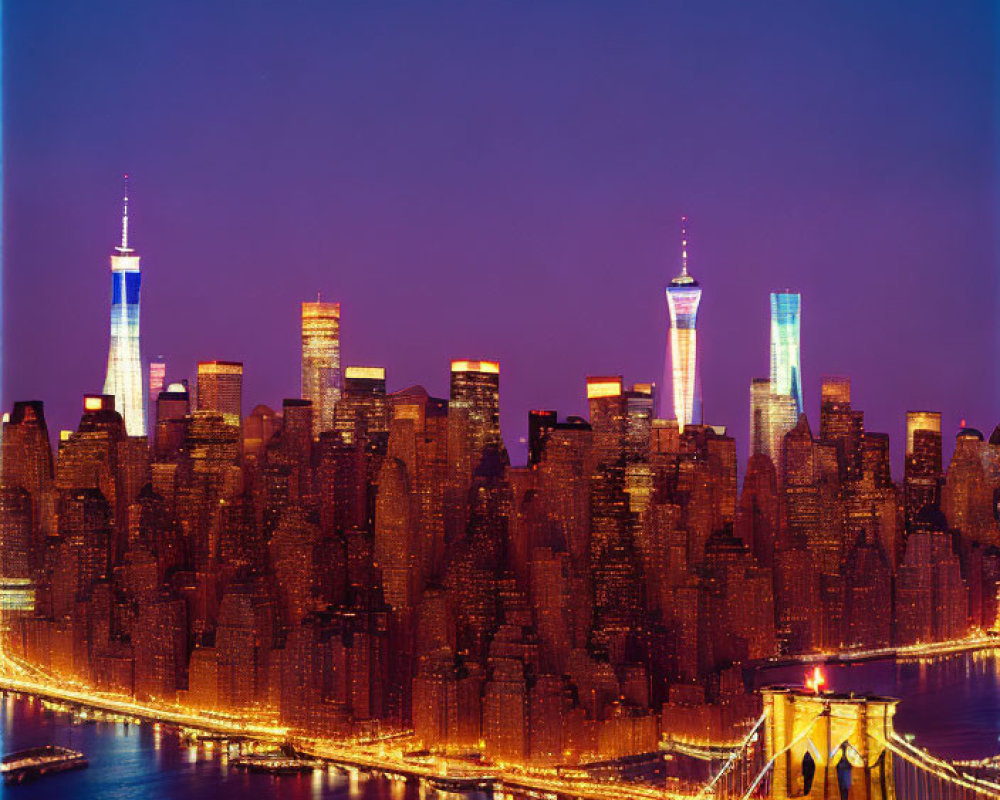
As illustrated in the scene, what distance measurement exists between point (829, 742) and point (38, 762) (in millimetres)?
8852

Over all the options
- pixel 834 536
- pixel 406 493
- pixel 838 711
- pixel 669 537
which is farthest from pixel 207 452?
pixel 838 711

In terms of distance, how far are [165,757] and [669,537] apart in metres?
8.47

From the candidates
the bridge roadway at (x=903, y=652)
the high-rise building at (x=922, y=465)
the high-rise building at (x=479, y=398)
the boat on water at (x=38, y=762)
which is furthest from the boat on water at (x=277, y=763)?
the high-rise building at (x=922, y=465)

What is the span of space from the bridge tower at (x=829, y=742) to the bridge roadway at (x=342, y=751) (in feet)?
12.0

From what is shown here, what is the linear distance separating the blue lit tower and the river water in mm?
10745

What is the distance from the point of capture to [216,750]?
59.6ft

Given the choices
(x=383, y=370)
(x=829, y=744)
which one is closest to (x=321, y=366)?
(x=383, y=370)

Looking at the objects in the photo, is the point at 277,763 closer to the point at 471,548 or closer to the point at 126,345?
the point at 471,548

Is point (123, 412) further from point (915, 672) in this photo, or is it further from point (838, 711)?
point (838, 711)

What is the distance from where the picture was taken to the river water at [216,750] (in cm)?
1623

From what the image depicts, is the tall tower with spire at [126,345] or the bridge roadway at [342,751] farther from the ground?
the tall tower with spire at [126,345]

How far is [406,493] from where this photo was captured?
2383 centimetres

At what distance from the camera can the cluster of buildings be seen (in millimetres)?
18594

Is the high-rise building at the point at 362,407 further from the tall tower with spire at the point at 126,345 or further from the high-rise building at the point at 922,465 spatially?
the high-rise building at the point at 922,465
